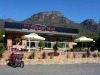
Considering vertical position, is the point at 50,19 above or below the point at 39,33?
above

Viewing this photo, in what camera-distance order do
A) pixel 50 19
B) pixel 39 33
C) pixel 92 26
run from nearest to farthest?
pixel 39 33 < pixel 50 19 < pixel 92 26

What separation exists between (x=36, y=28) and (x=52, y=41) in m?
3.82

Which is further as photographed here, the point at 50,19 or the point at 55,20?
the point at 50,19

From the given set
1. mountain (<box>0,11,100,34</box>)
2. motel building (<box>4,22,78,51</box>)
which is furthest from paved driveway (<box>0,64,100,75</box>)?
mountain (<box>0,11,100,34</box>)

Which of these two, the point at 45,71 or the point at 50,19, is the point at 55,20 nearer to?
the point at 50,19

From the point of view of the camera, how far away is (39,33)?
42.4 m

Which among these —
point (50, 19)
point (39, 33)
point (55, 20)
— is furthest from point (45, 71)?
point (50, 19)

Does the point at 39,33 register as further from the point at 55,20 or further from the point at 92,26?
the point at 92,26

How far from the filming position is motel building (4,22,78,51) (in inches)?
1586

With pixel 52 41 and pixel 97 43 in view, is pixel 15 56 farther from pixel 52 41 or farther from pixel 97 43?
pixel 97 43

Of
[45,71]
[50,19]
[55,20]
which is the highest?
[50,19]

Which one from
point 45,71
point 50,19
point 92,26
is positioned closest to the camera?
point 45,71

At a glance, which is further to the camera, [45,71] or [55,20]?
[55,20]

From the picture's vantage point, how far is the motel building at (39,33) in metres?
40.3
